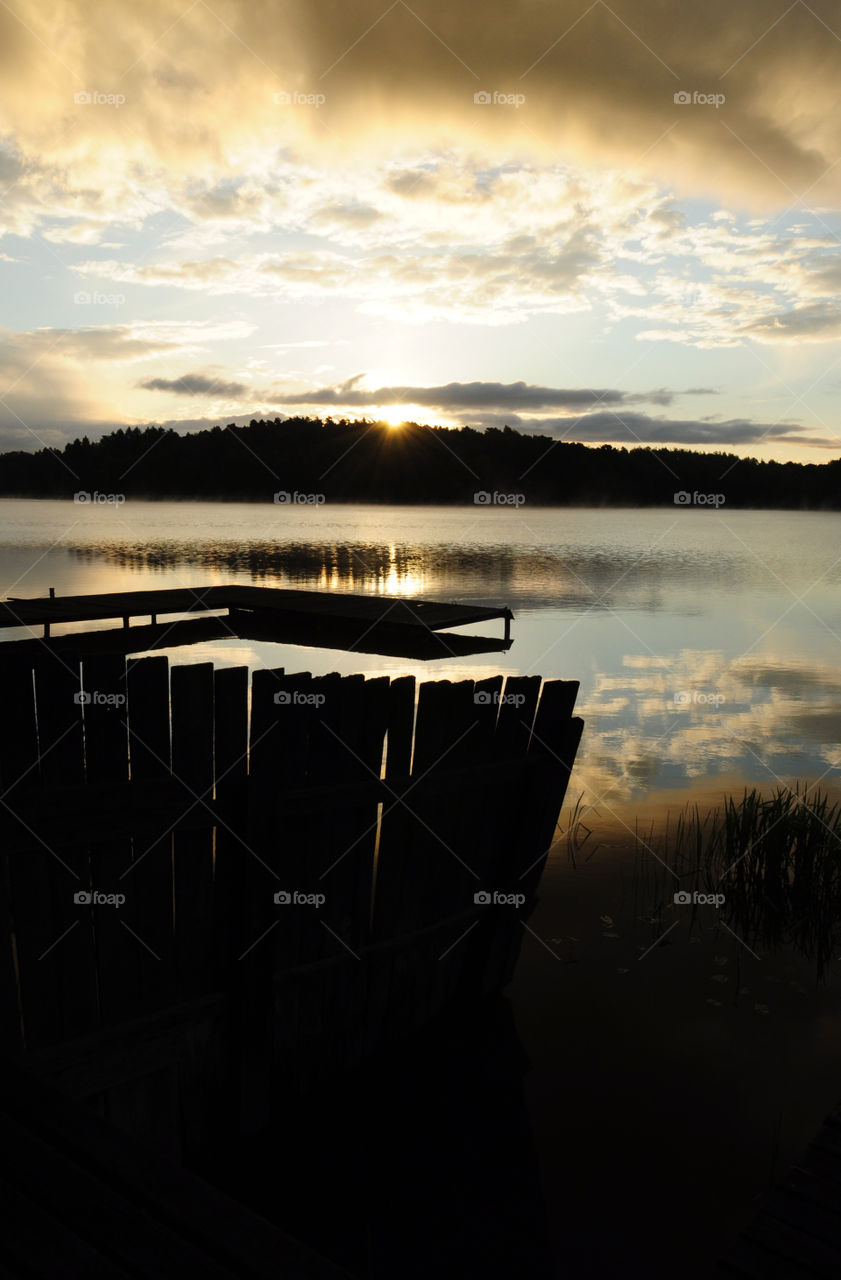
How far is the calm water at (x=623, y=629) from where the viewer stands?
15.6 meters

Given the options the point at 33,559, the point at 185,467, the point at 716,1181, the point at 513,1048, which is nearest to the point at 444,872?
the point at 513,1048

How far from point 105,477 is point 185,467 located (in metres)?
11.9

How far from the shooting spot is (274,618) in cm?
1992

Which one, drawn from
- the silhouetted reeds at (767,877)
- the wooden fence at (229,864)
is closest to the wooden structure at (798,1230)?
the wooden fence at (229,864)

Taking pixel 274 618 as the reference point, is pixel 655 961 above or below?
below

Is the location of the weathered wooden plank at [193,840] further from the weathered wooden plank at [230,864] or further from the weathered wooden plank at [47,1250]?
the weathered wooden plank at [47,1250]

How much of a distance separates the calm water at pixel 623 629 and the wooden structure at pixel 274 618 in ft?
2.52

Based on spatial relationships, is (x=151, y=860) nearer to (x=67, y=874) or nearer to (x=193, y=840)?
(x=193, y=840)

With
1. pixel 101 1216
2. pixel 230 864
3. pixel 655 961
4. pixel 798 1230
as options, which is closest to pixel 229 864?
pixel 230 864

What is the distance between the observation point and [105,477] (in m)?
108

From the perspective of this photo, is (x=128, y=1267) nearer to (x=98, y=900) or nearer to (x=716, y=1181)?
(x=98, y=900)

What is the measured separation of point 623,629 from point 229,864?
2639 cm

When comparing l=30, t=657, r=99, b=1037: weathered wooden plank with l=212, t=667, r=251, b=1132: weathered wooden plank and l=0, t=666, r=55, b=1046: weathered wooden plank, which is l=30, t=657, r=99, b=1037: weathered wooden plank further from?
l=212, t=667, r=251, b=1132: weathered wooden plank

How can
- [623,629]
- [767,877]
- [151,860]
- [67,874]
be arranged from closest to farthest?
1. [67,874]
2. [151,860]
3. [767,877]
4. [623,629]
